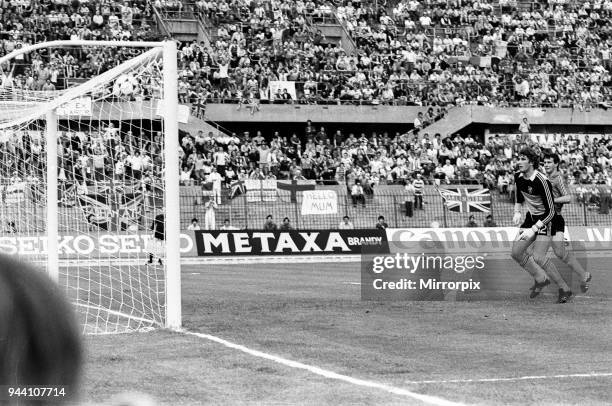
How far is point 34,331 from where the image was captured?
80.8 inches

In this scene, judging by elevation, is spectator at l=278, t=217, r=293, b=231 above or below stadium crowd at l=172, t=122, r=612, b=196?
below

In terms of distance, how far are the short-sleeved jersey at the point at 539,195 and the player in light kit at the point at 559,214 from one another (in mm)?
122

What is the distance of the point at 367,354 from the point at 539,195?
5.71m

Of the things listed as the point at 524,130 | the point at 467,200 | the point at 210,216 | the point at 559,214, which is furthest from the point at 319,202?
the point at 559,214

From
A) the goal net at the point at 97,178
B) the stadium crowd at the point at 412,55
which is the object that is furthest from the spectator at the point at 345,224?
the goal net at the point at 97,178

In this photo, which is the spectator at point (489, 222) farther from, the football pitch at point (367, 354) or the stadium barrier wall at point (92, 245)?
the football pitch at point (367, 354)

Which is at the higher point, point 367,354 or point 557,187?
point 557,187

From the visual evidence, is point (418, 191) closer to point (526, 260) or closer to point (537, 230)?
point (526, 260)

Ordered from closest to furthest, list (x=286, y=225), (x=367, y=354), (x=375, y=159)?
1. (x=367, y=354)
2. (x=286, y=225)
3. (x=375, y=159)

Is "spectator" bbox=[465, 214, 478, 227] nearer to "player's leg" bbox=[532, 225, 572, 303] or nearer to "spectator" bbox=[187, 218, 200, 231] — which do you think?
"spectator" bbox=[187, 218, 200, 231]

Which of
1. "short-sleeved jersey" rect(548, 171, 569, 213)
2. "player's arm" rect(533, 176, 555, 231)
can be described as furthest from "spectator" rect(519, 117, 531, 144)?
"player's arm" rect(533, 176, 555, 231)

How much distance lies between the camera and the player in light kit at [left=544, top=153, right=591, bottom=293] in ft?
47.4

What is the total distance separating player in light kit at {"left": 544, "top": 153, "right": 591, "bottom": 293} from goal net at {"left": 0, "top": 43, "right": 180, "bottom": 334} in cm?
525

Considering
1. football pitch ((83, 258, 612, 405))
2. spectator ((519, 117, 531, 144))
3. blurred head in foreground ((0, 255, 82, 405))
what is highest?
spectator ((519, 117, 531, 144))
